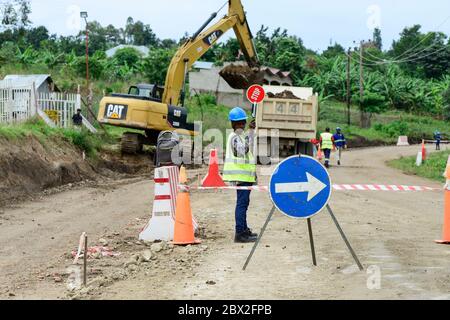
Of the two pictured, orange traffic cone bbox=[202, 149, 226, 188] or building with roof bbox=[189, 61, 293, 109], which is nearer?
orange traffic cone bbox=[202, 149, 226, 188]

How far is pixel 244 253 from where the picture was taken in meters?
10.8

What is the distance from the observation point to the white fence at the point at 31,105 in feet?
90.6

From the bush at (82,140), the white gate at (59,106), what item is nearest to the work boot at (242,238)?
the bush at (82,140)

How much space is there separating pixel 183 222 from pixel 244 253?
1.23m

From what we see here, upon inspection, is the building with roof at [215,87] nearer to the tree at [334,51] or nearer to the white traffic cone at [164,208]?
the tree at [334,51]

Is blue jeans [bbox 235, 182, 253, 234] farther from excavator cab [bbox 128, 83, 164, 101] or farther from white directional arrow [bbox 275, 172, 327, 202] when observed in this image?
excavator cab [bbox 128, 83, 164, 101]

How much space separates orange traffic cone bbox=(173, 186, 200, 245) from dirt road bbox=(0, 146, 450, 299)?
0.90 feet

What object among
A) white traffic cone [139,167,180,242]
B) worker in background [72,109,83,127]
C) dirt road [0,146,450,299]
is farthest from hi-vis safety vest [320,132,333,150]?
white traffic cone [139,167,180,242]

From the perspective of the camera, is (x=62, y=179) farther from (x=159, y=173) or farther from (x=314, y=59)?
(x=314, y=59)

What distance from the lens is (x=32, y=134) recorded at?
23.3 m

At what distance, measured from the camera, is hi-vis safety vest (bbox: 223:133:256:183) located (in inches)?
459

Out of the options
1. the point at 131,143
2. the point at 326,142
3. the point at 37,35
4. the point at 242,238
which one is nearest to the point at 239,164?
the point at 242,238

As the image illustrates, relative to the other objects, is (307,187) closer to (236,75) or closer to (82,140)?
(82,140)

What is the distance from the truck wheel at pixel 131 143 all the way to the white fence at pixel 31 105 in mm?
2673
